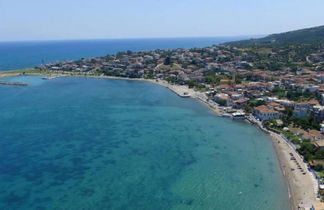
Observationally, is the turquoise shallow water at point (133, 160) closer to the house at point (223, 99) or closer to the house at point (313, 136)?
the house at point (223, 99)

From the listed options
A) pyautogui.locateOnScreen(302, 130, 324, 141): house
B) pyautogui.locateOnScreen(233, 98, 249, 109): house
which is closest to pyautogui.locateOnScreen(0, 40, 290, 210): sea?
pyautogui.locateOnScreen(302, 130, 324, 141): house

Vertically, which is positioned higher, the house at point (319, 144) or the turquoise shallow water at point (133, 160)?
the house at point (319, 144)

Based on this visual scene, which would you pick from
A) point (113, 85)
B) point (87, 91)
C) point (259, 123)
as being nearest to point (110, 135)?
point (259, 123)

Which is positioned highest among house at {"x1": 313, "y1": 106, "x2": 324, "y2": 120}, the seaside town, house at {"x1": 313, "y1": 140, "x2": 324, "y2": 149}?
house at {"x1": 313, "y1": 140, "x2": 324, "y2": 149}

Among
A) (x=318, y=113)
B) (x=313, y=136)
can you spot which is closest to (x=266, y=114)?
(x=318, y=113)

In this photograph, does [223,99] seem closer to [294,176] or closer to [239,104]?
[239,104]

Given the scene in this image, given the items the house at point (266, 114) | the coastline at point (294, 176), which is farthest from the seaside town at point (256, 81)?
the coastline at point (294, 176)

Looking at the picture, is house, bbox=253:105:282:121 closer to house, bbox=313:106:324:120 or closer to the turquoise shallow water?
the turquoise shallow water
